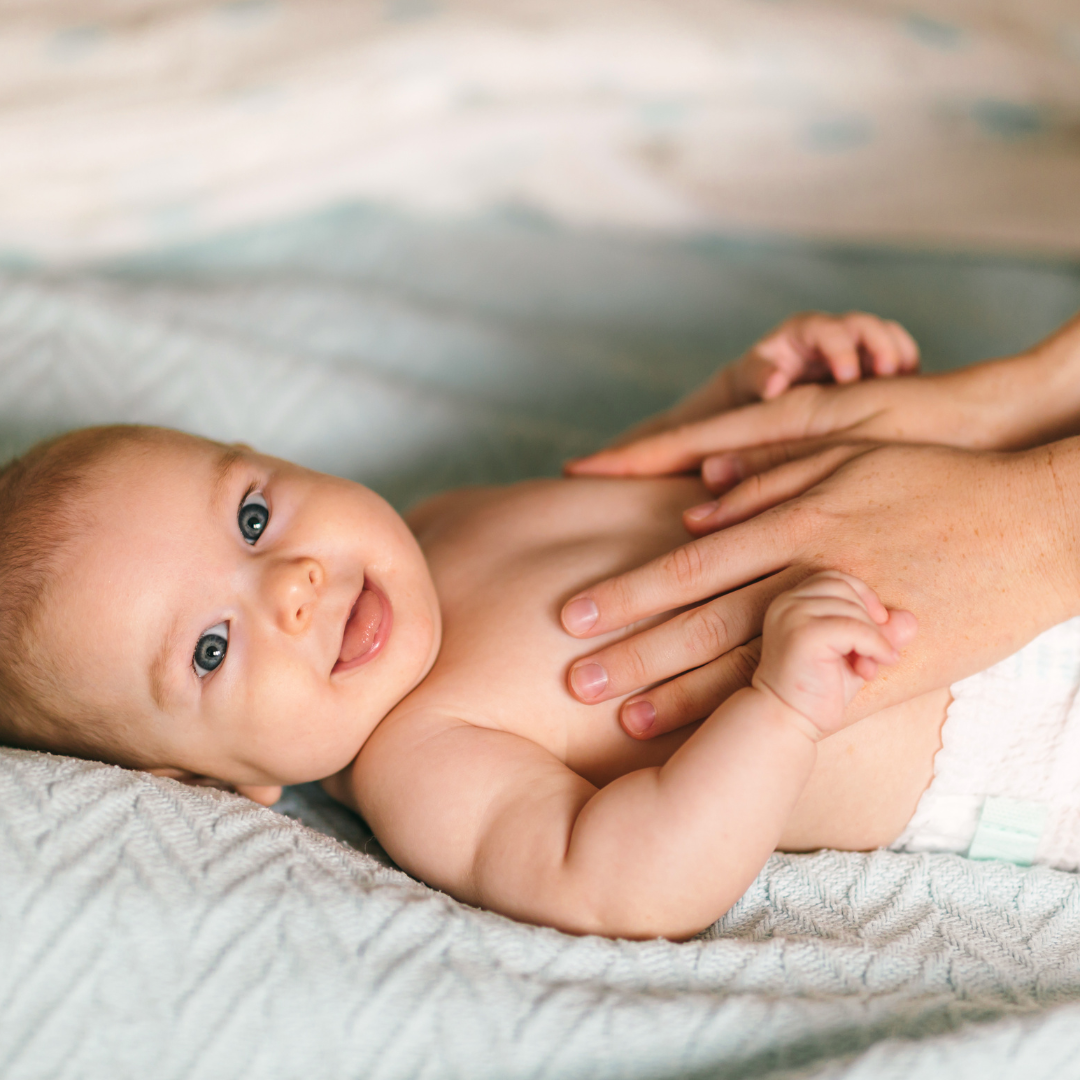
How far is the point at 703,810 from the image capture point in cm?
87

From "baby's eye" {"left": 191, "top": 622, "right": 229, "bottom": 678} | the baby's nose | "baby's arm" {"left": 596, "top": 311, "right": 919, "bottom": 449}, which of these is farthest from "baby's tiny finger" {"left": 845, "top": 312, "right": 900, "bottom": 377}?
"baby's eye" {"left": 191, "top": 622, "right": 229, "bottom": 678}

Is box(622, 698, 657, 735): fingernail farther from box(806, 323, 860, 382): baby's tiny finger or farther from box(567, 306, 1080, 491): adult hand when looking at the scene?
box(806, 323, 860, 382): baby's tiny finger

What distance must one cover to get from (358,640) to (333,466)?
56 cm

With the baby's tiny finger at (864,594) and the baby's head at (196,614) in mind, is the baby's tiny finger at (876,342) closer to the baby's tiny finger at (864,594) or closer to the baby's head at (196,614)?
the baby's tiny finger at (864,594)

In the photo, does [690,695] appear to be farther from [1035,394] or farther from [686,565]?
[1035,394]

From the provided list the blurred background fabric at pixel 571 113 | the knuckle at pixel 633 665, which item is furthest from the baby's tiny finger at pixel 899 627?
the blurred background fabric at pixel 571 113

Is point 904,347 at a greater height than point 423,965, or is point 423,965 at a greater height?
point 904,347

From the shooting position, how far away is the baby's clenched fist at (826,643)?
0.85 metres

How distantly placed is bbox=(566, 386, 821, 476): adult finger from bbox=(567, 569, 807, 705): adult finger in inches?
11.2

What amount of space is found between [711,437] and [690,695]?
14.7 inches

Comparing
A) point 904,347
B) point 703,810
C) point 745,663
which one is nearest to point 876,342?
point 904,347

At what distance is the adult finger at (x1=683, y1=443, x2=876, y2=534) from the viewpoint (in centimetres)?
107

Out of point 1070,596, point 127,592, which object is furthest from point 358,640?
point 1070,596

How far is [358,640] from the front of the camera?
1.06m
